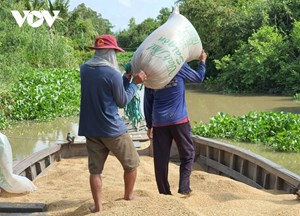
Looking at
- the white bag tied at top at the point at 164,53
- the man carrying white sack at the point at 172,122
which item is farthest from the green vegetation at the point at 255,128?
the white bag tied at top at the point at 164,53

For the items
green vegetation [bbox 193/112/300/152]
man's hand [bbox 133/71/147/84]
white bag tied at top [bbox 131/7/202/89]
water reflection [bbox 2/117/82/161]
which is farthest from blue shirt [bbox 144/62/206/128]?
water reflection [bbox 2/117/82/161]

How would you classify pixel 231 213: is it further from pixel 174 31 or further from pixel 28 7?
pixel 28 7

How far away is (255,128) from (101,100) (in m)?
7.27

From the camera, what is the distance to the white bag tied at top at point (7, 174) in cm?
487

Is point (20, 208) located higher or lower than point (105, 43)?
lower

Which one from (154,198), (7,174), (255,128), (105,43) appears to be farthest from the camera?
(255,128)

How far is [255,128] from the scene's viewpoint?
1038cm

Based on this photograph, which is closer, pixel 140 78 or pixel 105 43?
pixel 105 43

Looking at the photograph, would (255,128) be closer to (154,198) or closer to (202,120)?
(202,120)

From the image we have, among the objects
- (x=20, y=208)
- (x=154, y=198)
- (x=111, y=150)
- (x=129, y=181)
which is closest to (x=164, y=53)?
(x=111, y=150)

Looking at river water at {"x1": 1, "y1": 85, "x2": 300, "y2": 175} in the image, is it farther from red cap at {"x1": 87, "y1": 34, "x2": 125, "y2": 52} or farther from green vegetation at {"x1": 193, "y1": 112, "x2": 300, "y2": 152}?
red cap at {"x1": 87, "y1": 34, "x2": 125, "y2": 52}

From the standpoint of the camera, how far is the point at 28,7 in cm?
3033

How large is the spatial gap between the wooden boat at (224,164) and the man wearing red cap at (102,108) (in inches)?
66.7

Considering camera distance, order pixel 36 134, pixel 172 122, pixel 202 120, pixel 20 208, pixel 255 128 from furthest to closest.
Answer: pixel 202 120 < pixel 36 134 < pixel 255 128 < pixel 172 122 < pixel 20 208
